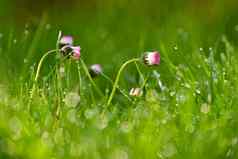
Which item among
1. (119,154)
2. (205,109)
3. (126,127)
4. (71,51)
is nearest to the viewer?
(119,154)

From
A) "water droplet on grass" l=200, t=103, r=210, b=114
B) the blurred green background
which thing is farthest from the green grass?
the blurred green background

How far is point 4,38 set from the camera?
3.27 meters

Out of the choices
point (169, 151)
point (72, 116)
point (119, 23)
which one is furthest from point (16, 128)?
point (119, 23)

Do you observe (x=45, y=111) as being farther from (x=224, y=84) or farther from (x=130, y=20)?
(x=130, y=20)

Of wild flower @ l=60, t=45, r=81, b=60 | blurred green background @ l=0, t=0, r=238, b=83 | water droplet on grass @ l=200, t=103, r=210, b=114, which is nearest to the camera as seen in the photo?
water droplet on grass @ l=200, t=103, r=210, b=114

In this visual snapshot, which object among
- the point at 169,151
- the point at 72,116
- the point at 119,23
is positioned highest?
the point at 119,23

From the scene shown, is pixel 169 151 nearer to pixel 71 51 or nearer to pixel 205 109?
pixel 205 109

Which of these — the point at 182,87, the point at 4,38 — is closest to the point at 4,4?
the point at 4,38

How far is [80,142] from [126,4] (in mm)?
2003

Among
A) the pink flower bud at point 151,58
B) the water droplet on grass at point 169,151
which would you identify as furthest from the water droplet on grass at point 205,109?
the pink flower bud at point 151,58

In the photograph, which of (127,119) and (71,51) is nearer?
(127,119)

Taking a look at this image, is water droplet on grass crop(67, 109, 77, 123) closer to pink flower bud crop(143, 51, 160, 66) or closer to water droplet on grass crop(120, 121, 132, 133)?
water droplet on grass crop(120, 121, 132, 133)

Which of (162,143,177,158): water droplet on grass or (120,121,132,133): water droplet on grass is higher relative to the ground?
(120,121,132,133): water droplet on grass

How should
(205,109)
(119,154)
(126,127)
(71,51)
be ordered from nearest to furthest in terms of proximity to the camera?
(119,154)
(126,127)
(205,109)
(71,51)
